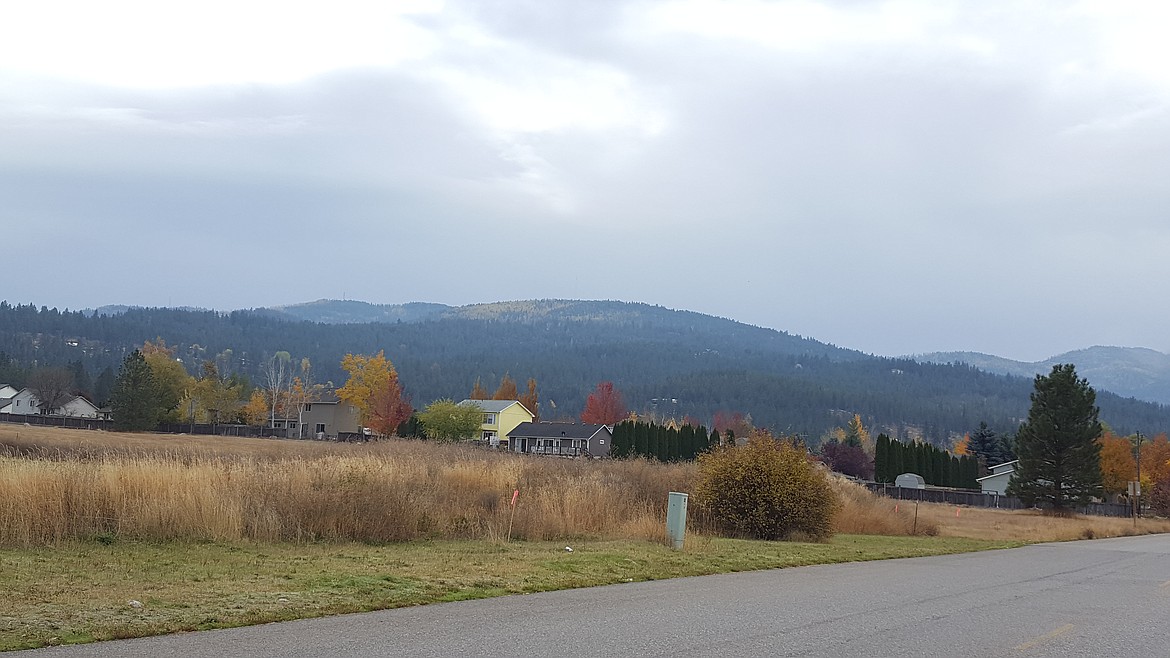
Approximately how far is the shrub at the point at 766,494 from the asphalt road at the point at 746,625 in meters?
9.13

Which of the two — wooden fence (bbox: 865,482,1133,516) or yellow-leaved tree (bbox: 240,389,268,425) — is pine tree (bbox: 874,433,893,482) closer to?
wooden fence (bbox: 865,482,1133,516)

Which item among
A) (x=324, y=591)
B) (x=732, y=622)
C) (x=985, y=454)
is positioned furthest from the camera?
(x=985, y=454)

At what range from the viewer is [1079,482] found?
227 ft

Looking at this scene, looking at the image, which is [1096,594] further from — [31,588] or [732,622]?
[31,588]

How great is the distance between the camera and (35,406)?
418ft

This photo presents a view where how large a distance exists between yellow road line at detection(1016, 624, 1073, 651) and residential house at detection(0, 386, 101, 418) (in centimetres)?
12828

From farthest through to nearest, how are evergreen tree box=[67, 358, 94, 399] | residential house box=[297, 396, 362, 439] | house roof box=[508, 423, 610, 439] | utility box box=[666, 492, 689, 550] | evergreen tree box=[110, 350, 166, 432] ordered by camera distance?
evergreen tree box=[67, 358, 94, 399], residential house box=[297, 396, 362, 439], house roof box=[508, 423, 610, 439], evergreen tree box=[110, 350, 166, 432], utility box box=[666, 492, 689, 550]

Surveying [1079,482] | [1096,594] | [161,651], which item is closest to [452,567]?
[161,651]

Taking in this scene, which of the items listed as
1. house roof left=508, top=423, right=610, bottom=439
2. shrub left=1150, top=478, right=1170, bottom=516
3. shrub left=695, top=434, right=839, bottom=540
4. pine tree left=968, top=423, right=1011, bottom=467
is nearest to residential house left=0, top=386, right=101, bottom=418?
house roof left=508, top=423, right=610, bottom=439

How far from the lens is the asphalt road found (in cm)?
904

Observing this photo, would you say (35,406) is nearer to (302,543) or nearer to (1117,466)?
(1117,466)

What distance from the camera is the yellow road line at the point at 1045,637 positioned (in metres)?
10.2

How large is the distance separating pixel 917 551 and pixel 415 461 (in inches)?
486

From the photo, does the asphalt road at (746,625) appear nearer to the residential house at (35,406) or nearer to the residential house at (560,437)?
the residential house at (560,437)
